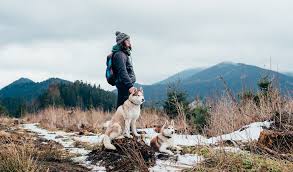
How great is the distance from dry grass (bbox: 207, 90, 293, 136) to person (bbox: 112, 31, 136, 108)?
203cm

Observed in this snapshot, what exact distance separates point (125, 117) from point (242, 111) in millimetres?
3107

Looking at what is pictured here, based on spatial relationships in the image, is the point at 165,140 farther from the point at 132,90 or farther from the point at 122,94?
the point at 122,94

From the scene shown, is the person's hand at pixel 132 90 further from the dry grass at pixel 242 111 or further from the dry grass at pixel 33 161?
the dry grass at pixel 242 111

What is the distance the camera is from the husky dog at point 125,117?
7609 mm

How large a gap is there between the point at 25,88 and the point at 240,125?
130670mm

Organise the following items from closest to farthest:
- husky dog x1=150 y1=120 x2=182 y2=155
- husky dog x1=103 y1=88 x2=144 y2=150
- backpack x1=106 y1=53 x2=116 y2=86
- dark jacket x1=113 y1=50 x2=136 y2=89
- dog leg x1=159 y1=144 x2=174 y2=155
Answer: dog leg x1=159 y1=144 x2=174 y2=155
husky dog x1=150 y1=120 x2=182 y2=155
husky dog x1=103 y1=88 x2=144 y2=150
dark jacket x1=113 y1=50 x2=136 y2=89
backpack x1=106 y1=53 x2=116 y2=86

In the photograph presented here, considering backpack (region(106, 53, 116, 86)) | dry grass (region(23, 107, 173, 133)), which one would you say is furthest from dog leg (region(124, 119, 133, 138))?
dry grass (region(23, 107, 173, 133))

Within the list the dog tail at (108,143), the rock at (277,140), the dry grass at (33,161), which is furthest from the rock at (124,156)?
the rock at (277,140)

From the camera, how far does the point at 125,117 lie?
25.1 feet

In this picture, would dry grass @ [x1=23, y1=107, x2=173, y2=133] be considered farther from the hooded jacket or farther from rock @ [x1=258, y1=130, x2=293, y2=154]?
rock @ [x1=258, y1=130, x2=293, y2=154]

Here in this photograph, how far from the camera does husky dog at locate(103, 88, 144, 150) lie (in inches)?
300

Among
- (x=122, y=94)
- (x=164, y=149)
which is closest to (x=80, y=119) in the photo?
(x=122, y=94)

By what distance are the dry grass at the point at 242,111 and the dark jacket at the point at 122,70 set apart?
2.13 m

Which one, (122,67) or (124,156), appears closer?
(124,156)
